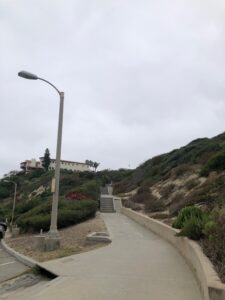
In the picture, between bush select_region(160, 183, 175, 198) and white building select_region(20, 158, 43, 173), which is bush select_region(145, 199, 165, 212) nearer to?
bush select_region(160, 183, 175, 198)

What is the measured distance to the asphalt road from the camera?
1101 cm

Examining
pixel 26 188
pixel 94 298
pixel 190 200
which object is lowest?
pixel 94 298

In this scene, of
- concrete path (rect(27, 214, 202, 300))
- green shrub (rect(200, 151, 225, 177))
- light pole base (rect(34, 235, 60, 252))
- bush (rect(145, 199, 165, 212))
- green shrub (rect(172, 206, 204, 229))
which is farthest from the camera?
green shrub (rect(200, 151, 225, 177))

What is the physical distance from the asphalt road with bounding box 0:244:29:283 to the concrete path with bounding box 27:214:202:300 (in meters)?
1.01

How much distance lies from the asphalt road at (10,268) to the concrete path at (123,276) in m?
1.01

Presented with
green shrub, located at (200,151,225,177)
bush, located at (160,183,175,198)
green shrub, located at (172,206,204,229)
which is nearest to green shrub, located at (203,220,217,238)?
green shrub, located at (172,206,204,229)

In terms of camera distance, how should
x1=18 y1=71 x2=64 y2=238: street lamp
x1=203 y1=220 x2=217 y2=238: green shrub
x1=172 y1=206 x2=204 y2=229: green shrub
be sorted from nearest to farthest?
1. x1=203 y1=220 x2=217 y2=238: green shrub
2. x1=172 y1=206 x2=204 y2=229: green shrub
3. x1=18 y1=71 x2=64 y2=238: street lamp

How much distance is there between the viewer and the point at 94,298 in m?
7.35

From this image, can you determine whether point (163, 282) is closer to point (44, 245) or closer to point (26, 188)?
point (44, 245)

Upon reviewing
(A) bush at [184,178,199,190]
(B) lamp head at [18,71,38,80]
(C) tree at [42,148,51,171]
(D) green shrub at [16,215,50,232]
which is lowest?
(D) green shrub at [16,215,50,232]

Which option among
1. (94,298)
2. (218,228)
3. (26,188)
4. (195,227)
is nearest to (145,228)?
(195,227)

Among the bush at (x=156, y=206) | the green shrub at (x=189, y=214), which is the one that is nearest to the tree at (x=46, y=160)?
the bush at (x=156, y=206)

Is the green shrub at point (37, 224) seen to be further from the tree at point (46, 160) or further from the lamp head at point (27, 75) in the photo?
the tree at point (46, 160)

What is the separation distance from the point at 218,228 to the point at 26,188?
89.8 meters
